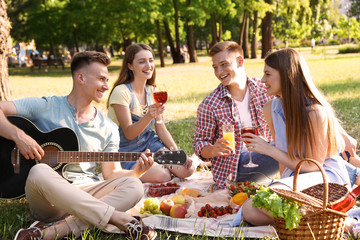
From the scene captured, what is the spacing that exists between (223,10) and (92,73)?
3083cm

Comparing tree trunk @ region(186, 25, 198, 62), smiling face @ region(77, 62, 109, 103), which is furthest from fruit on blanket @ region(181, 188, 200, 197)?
tree trunk @ region(186, 25, 198, 62)

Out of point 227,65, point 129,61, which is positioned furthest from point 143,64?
point 227,65

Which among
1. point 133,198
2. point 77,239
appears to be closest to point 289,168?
point 133,198

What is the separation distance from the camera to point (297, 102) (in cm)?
373

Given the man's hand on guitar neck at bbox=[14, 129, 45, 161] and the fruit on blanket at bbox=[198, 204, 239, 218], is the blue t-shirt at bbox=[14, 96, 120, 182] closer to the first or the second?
the man's hand on guitar neck at bbox=[14, 129, 45, 161]

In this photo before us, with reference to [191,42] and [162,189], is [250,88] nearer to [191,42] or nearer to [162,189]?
[162,189]

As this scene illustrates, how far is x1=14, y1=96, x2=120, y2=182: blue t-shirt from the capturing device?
418 cm

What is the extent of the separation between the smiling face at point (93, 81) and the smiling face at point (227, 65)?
1.37 metres

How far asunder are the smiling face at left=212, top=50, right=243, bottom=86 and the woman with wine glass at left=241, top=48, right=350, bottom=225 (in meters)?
1.00

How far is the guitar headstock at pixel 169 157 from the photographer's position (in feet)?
13.1

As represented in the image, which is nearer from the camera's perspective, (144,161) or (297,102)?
A: (297,102)

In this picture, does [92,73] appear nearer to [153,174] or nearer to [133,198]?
[133,198]

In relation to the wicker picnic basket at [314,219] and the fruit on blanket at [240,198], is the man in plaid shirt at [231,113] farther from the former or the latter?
the wicker picnic basket at [314,219]

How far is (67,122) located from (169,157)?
108cm
